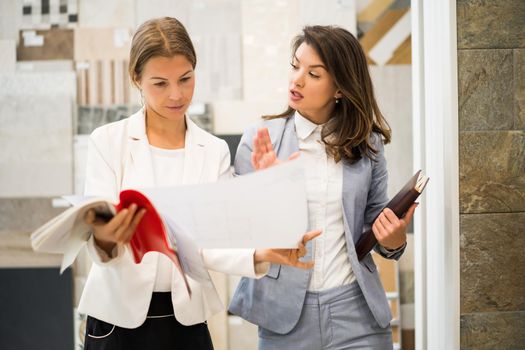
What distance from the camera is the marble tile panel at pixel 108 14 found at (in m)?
2.67

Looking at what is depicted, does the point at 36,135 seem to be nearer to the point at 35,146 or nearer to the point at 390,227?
the point at 35,146

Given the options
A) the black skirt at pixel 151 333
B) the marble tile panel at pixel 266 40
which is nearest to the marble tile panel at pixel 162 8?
the marble tile panel at pixel 266 40

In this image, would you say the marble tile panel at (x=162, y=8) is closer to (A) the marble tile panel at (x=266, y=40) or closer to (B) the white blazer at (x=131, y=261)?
(A) the marble tile panel at (x=266, y=40)

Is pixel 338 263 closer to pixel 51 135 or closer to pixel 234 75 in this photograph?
pixel 234 75

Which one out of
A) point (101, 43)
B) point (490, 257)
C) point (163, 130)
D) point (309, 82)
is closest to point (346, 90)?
point (309, 82)

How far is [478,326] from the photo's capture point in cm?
202

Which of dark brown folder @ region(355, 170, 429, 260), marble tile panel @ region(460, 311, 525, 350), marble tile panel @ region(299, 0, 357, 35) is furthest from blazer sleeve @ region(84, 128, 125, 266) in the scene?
marble tile panel @ region(299, 0, 357, 35)

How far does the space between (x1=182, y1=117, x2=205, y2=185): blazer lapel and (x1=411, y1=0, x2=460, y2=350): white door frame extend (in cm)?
99

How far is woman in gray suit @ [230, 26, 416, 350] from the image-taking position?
151cm

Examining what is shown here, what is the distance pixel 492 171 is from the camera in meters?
2.00

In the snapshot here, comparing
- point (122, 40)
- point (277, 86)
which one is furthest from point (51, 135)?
point (277, 86)

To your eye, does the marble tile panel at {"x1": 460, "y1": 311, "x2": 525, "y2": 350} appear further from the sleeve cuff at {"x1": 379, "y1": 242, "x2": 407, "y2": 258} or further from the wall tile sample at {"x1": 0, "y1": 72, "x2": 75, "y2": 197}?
the wall tile sample at {"x1": 0, "y1": 72, "x2": 75, "y2": 197}

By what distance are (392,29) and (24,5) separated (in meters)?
1.75

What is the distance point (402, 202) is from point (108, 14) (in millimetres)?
1816
